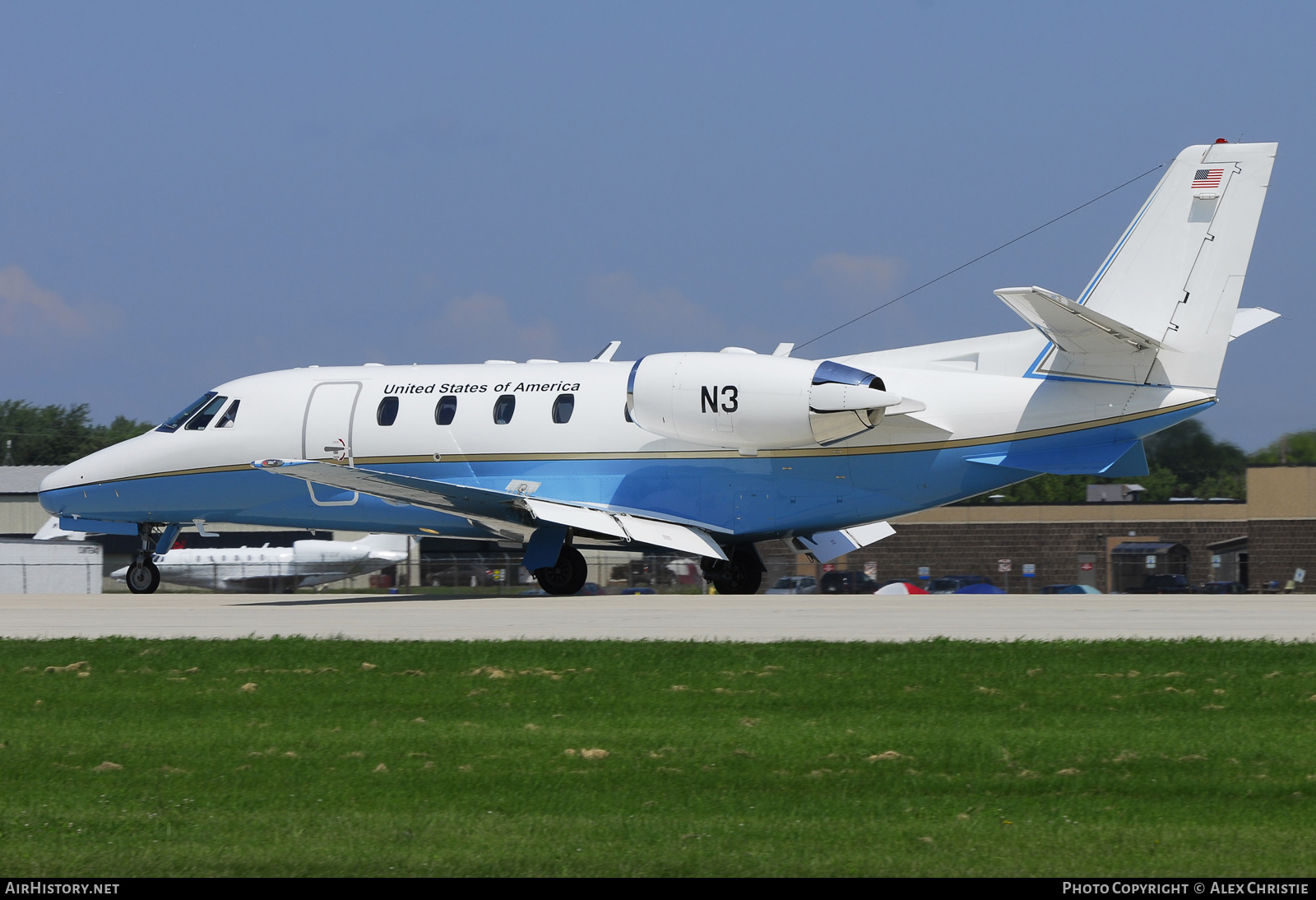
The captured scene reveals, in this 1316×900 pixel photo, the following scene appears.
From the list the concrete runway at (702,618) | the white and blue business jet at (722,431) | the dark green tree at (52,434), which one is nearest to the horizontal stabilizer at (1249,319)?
the white and blue business jet at (722,431)

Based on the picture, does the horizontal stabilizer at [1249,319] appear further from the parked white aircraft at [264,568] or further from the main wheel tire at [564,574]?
the parked white aircraft at [264,568]

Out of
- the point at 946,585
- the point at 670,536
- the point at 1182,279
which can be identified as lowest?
the point at 946,585

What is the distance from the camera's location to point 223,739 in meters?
9.93

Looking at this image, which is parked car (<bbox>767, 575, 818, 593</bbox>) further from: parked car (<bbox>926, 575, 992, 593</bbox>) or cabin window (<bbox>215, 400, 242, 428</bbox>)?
cabin window (<bbox>215, 400, 242, 428</bbox>)

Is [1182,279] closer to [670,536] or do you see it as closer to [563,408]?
[670,536]

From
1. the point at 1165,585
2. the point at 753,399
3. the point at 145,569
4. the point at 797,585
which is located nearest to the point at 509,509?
the point at 753,399

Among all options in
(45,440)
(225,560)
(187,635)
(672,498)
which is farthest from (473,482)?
(45,440)

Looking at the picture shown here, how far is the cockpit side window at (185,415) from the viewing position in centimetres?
2606

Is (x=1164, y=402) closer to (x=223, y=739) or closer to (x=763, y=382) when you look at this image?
(x=763, y=382)

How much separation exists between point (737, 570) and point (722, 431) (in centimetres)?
434

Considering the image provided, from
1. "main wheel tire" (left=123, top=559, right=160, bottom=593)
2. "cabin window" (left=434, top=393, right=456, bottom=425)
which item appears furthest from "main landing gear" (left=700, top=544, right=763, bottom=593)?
"main wheel tire" (left=123, top=559, right=160, bottom=593)

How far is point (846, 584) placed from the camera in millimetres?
36312

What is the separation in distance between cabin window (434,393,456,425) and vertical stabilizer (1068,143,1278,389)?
10.8 metres

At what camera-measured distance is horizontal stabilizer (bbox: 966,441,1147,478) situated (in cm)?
2028
